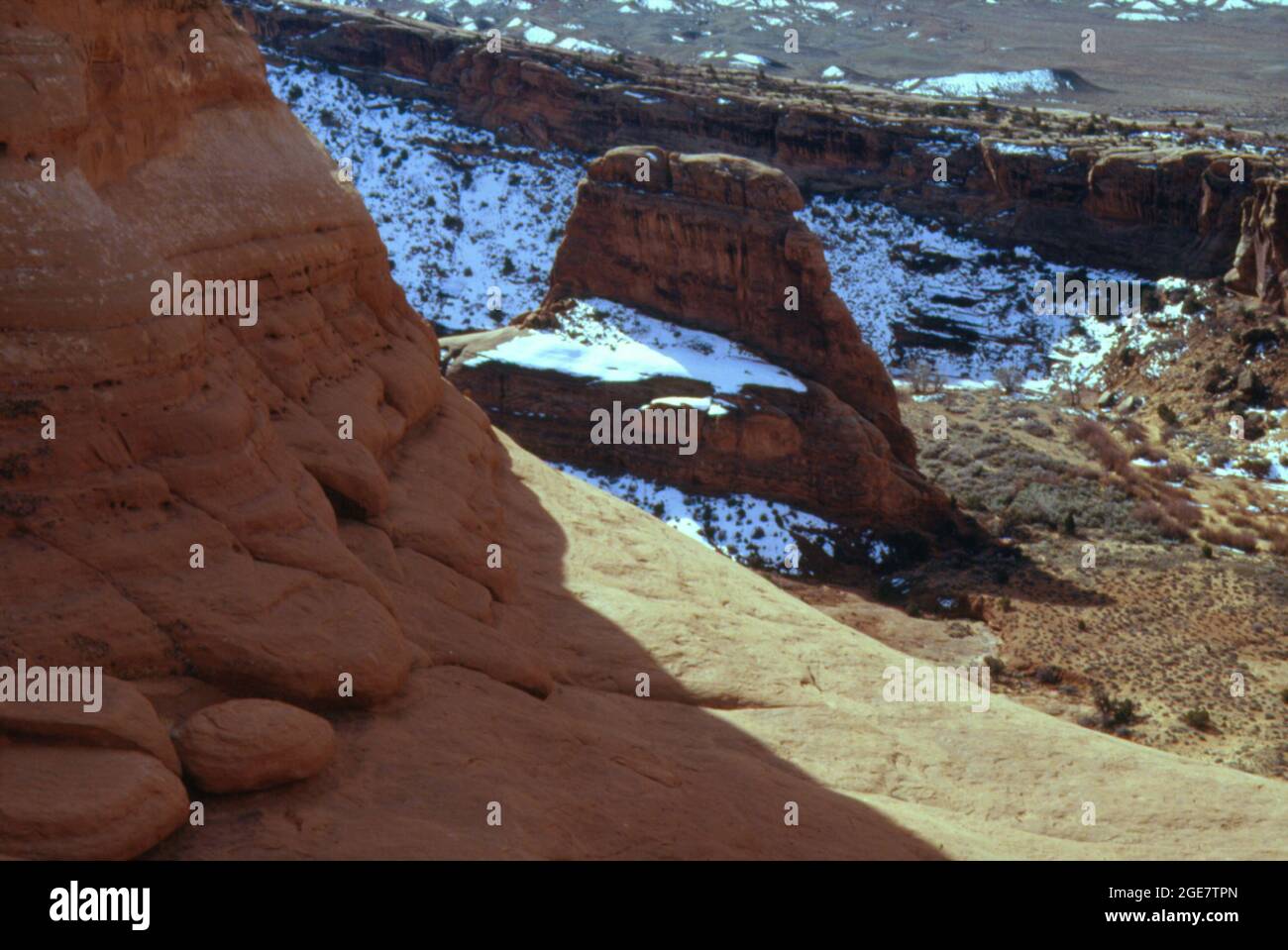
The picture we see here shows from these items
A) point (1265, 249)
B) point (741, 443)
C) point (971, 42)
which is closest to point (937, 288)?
point (1265, 249)

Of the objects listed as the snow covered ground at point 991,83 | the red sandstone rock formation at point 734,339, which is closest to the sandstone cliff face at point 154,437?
the red sandstone rock formation at point 734,339

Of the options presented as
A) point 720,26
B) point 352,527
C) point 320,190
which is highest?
point 720,26

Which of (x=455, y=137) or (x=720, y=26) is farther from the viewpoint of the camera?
(x=720, y=26)

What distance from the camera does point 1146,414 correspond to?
49156 mm

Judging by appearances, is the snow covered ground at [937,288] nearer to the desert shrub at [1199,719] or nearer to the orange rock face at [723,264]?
the orange rock face at [723,264]

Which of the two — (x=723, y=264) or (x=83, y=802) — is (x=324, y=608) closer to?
(x=83, y=802)

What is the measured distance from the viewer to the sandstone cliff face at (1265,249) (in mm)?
49094

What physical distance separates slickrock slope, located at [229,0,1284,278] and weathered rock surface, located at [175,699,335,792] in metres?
55.6

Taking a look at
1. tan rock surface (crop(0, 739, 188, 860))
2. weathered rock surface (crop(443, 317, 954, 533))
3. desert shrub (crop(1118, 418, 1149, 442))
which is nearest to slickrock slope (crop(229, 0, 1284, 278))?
desert shrub (crop(1118, 418, 1149, 442))

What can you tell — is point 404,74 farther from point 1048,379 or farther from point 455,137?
point 1048,379

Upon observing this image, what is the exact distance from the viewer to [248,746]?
8.08 m

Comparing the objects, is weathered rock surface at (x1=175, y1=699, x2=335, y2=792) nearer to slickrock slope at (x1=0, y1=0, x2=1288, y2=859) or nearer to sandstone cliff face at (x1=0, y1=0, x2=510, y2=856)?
slickrock slope at (x1=0, y1=0, x2=1288, y2=859)

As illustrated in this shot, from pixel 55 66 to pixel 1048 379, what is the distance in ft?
162
